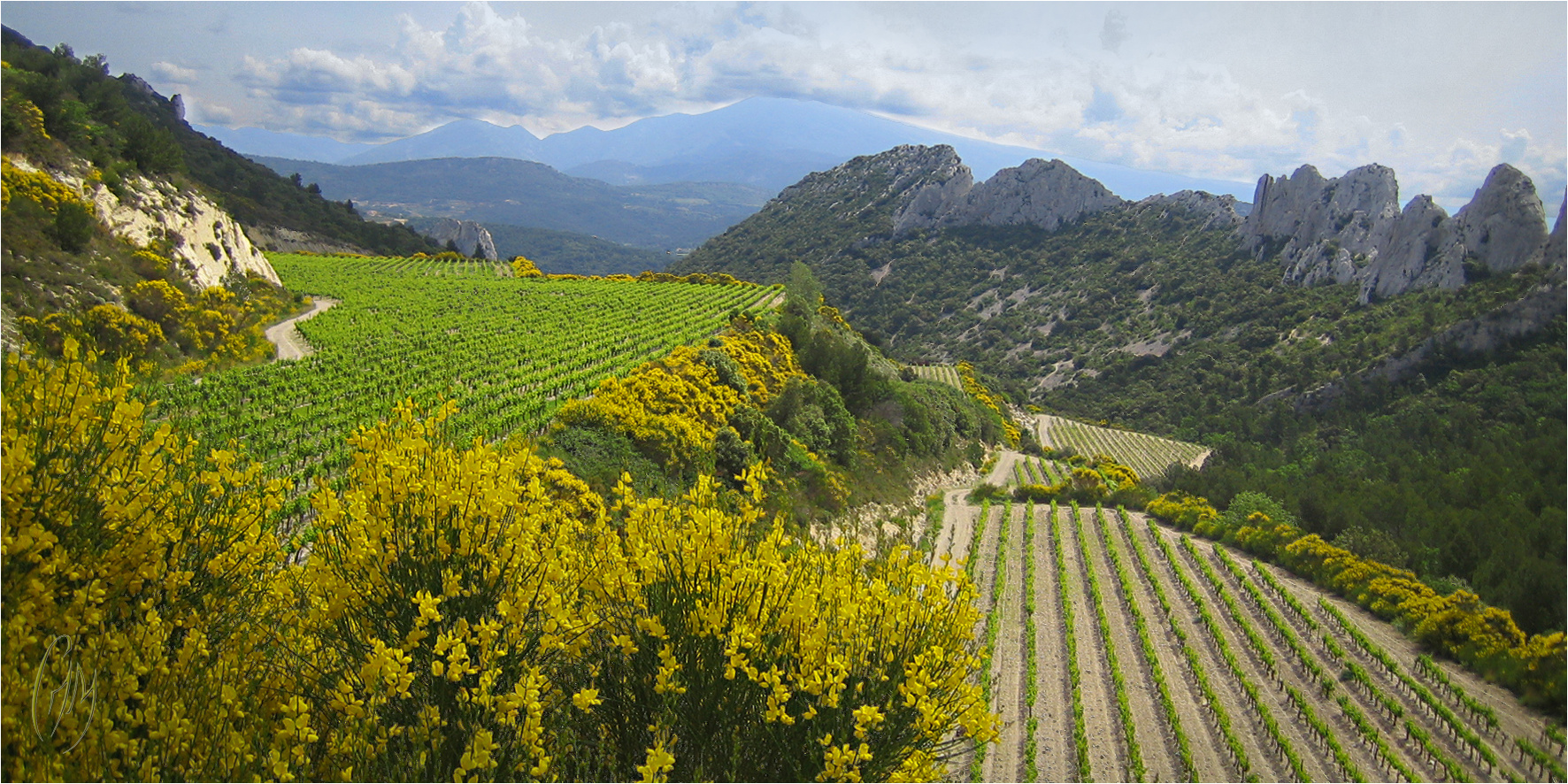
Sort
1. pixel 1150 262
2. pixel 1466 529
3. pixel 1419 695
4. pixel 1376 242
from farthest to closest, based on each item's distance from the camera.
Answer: pixel 1150 262
pixel 1376 242
pixel 1466 529
pixel 1419 695

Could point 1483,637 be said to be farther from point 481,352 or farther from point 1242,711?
Answer: point 481,352

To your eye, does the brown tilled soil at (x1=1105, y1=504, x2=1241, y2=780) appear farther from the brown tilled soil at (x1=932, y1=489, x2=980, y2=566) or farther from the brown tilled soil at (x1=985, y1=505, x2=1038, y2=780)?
the brown tilled soil at (x1=932, y1=489, x2=980, y2=566)

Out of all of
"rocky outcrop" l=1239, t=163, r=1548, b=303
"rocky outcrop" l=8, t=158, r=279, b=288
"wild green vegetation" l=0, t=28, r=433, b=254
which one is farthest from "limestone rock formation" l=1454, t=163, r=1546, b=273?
"wild green vegetation" l=0, t=28, r=433, b=254

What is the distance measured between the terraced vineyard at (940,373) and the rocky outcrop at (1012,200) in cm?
5942

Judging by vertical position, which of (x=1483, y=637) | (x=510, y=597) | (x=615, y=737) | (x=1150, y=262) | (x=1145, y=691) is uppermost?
(x=1150, y=262)

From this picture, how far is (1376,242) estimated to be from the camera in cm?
7356

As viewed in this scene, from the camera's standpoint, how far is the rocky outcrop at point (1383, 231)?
57522 mm

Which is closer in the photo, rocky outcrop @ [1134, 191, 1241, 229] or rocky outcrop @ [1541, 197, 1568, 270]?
rocky outcrop @ [1541, 197, 1568, 270]

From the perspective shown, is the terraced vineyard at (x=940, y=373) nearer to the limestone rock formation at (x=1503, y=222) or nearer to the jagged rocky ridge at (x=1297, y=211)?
the jagged rocky ridge at (x=1297, y=211)

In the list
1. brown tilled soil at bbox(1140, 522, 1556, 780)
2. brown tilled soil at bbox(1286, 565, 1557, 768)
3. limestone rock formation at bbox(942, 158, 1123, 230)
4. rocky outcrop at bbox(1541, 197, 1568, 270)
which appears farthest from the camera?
limestone rock formation at bbox(942, 158, 1123, 230)

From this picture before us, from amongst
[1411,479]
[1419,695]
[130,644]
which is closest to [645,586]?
[130,644]

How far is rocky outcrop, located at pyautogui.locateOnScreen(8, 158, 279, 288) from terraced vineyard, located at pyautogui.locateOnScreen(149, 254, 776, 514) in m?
4.51

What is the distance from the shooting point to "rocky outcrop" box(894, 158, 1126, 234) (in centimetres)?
11719

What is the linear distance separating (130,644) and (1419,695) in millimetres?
Result: 18851
